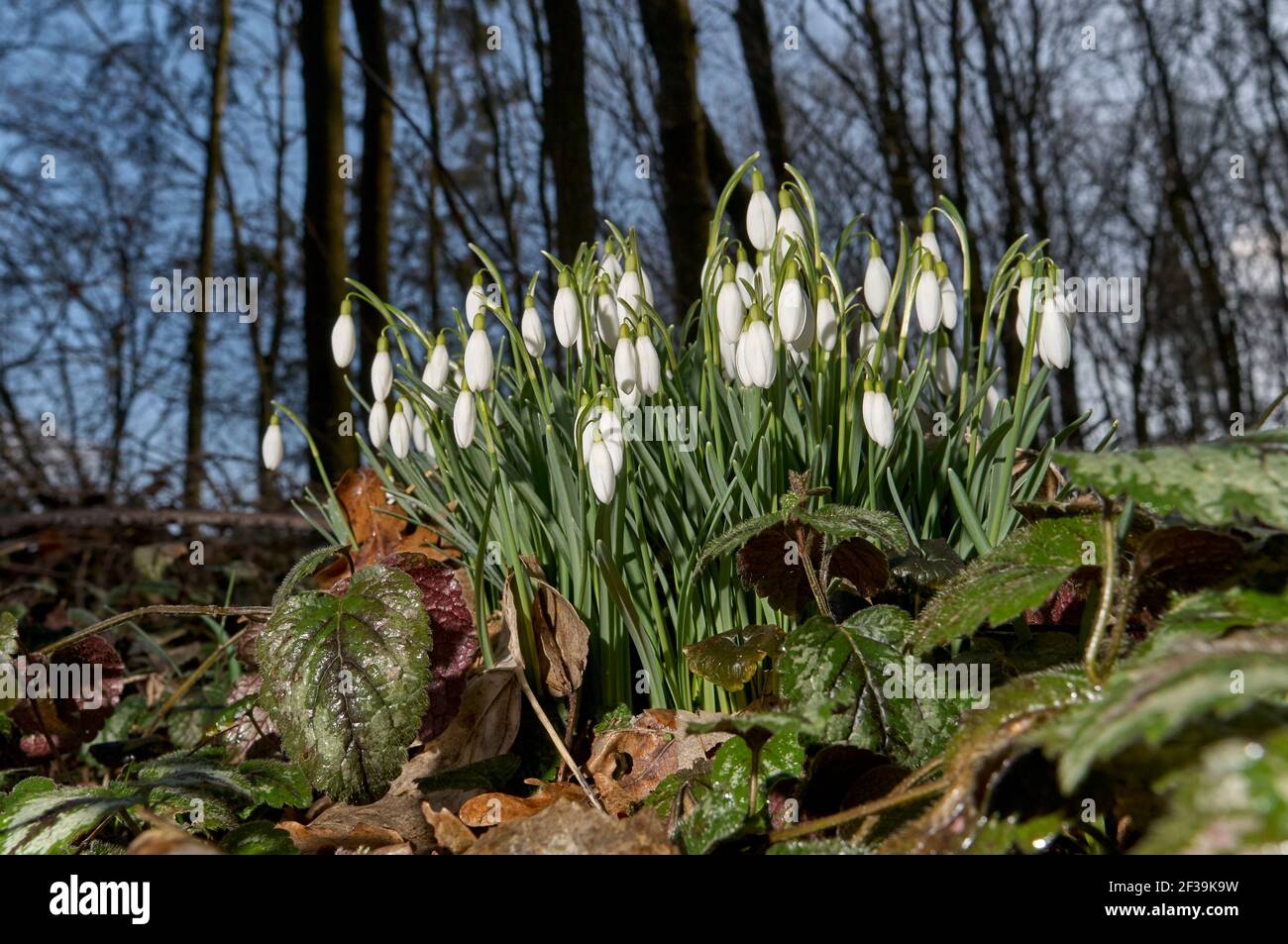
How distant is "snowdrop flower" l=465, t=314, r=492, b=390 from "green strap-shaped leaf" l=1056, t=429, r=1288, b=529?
1.01 metres

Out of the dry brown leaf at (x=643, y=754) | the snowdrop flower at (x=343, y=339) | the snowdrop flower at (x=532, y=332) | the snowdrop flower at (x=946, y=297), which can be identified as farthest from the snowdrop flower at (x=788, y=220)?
the snowdrop flower at (x=343, y=339)

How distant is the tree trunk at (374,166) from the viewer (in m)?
5.90

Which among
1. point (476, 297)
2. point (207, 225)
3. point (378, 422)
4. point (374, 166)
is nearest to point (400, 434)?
point (378, 422)

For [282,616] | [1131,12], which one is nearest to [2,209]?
[282,616]

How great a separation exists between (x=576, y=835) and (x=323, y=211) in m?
5.42

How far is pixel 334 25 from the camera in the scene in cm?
591

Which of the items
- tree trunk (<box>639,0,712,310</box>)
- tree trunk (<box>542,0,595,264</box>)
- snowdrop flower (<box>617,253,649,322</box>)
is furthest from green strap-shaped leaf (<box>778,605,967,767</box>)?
tree trunk (<box>542,0,595,264</box>)

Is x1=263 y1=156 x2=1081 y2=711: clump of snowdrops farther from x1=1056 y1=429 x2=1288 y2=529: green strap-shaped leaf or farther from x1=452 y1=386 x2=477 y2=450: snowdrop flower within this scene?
x1=1056 y1=429 x2=1288 y2=529: green strap-shaped leaf

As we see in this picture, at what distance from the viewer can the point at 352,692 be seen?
4.11 ft

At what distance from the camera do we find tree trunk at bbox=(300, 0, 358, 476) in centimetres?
549

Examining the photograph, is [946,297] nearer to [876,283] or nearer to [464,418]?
[876,283]
